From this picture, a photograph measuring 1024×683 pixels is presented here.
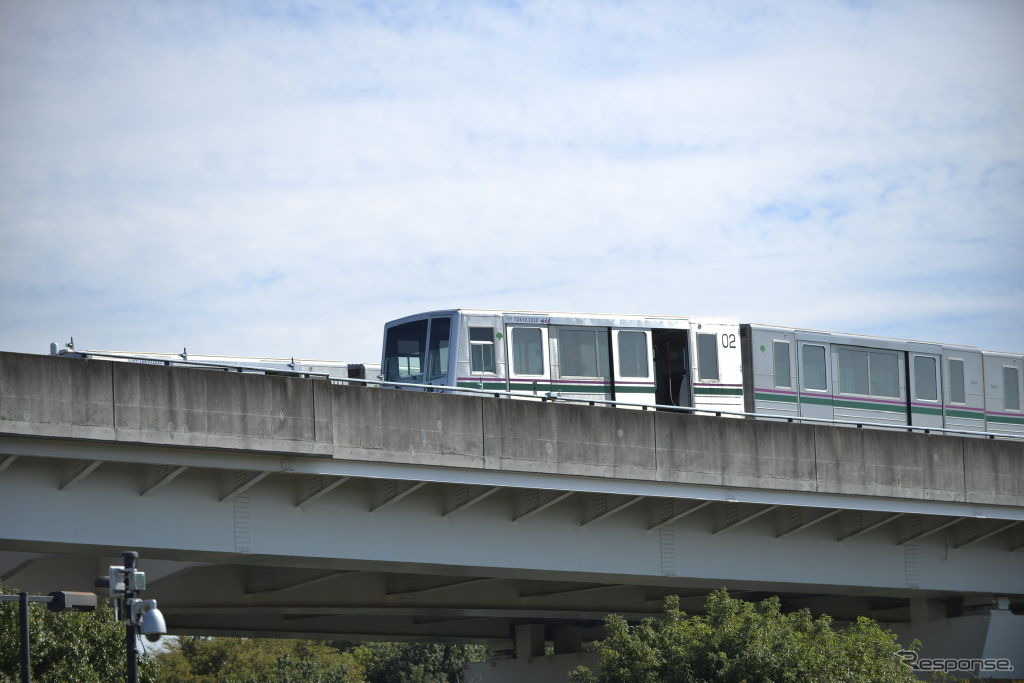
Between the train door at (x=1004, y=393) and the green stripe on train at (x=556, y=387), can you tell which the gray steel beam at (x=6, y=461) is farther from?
Result: the train door at (x=1004, y=393)

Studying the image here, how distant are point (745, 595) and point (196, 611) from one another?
1550 centimetres

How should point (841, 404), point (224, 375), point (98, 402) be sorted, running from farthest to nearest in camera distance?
point (841, 404) < point (224, 375) < point (98, 402)

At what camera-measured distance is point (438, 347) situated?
33.2 meters

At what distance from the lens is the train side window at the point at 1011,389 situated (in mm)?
42438

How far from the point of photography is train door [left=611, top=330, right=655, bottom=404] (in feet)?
113

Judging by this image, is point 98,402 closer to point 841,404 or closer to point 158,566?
point 158,566

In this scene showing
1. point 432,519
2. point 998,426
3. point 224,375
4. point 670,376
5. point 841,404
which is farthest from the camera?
point 998,426

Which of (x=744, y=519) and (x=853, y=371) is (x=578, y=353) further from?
(x=853, y=371)

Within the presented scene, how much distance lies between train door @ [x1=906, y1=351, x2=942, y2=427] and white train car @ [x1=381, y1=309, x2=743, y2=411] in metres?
6.78

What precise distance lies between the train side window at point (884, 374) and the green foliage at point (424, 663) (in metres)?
35.5

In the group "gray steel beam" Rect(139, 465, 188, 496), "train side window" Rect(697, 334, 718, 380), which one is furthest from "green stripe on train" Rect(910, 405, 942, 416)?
"gray steel beam" Rect(139, 465, 188, 496)

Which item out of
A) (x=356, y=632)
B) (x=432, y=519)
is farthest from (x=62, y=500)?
(x=356, y=632)

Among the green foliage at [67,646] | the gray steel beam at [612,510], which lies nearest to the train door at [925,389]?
the gray steel beam at [612,510]

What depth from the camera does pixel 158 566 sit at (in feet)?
85.8
